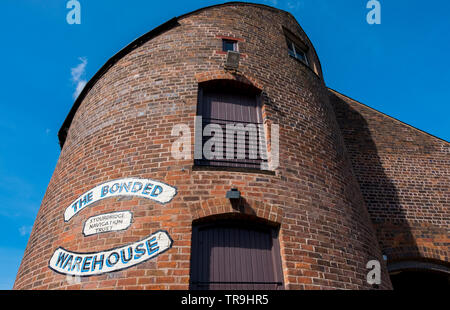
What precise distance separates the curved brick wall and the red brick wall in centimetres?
201

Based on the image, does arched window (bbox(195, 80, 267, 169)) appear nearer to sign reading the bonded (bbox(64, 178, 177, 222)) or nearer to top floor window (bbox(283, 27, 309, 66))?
sign reading the bonded (bbox(64, 178, 177, 222))

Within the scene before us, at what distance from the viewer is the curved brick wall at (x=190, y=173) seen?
417 cm

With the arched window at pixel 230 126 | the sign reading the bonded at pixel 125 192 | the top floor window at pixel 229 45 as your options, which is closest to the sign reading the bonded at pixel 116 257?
the sign reading the bonded at pixel 125 192

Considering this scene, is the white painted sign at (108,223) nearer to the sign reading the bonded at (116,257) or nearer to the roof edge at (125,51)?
the sign reading the bonded at (116,257)

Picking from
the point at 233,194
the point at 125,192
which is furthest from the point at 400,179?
the point at 125,192

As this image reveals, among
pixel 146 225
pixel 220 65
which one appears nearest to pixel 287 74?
pixel 220 65

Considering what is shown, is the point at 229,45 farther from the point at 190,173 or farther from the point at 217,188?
the point at 217,188

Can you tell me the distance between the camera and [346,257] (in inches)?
182

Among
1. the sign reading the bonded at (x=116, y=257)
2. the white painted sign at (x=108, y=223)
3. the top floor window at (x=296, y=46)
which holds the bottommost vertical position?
the sign reading the bonded at (x=116, y=257)

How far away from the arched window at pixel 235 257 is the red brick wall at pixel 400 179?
412 cm

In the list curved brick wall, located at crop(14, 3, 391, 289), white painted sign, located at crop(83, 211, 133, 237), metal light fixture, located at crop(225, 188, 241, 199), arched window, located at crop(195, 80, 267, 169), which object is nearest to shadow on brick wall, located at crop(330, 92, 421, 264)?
curved brick wall, located at crop(14, 3, 391, 289)

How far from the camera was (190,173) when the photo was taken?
15.5 ft

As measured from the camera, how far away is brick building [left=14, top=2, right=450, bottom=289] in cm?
412
